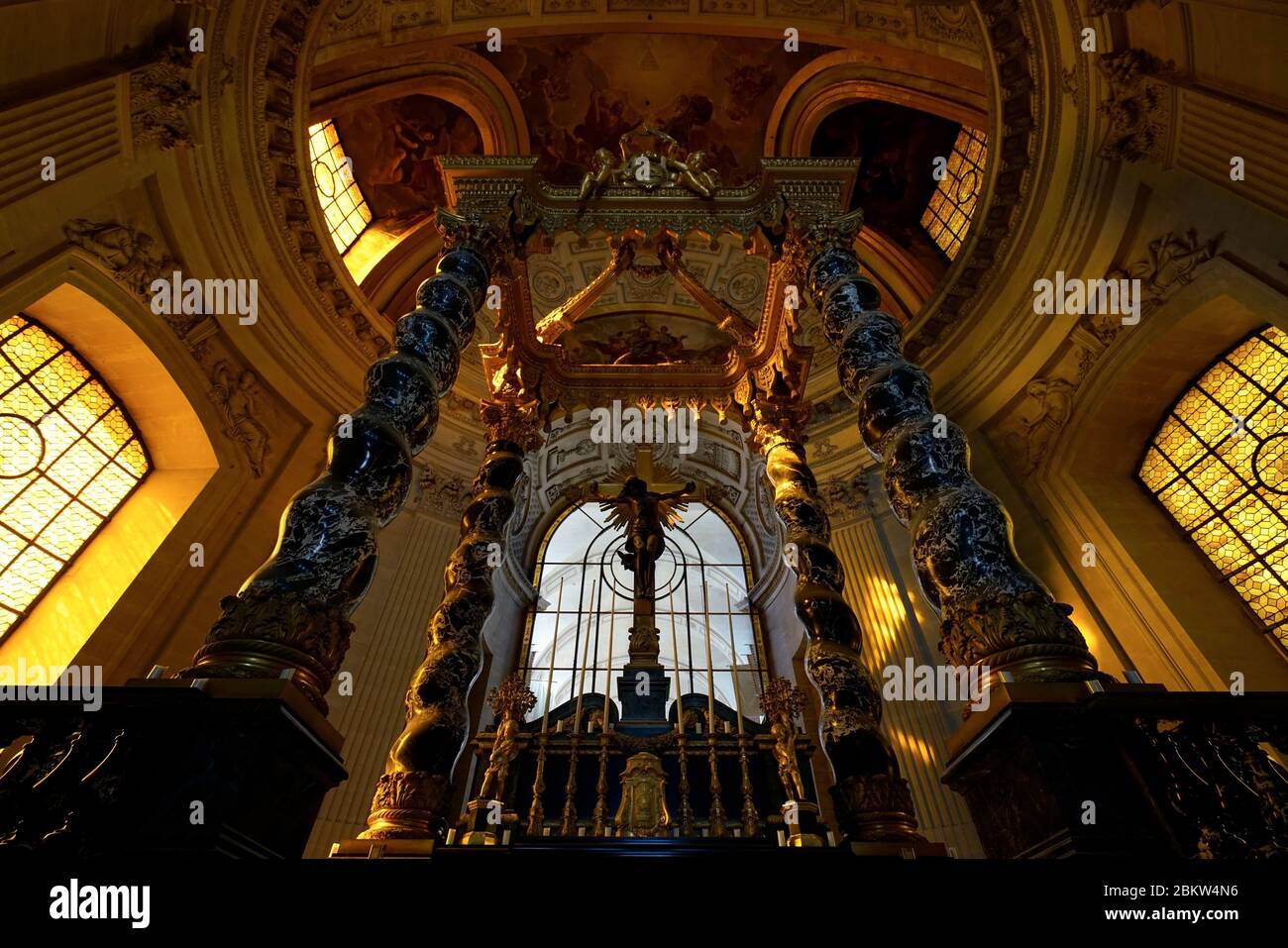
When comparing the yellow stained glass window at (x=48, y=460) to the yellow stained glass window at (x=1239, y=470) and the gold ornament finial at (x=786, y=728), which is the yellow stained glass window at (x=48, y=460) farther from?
→ the yellow stained glass window at (x=1239, y=470)

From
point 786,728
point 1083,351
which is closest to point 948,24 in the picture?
point 1083,351

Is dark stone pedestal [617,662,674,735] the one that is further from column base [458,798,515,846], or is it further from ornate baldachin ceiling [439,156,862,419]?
ornate baldachin ceiling [439,156,862,419]

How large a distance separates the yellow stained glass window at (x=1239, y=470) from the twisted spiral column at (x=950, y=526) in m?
4.63

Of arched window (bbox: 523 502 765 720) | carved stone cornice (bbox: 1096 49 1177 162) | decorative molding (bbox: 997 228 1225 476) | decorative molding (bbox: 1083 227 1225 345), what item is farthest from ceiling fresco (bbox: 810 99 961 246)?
arched window (bbox: 523 502 765 720)

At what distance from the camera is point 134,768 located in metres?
2.35

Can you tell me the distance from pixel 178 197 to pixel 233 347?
1.67 metres

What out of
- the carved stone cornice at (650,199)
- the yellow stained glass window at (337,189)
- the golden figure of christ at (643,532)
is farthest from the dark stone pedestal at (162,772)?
the yellow stained glass window at (337,189)

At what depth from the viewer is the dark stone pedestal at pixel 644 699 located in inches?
319

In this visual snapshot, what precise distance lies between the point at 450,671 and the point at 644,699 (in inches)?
158

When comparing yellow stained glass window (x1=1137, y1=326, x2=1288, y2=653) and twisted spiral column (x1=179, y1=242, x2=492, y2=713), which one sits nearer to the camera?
twisted spiral column (x1=179, y1=242, x2=492, y2=713)

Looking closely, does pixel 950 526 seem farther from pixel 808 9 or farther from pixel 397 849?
pixel 808 9

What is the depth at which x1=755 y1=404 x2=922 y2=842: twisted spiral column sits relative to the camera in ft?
12.5

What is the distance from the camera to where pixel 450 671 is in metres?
4.84
